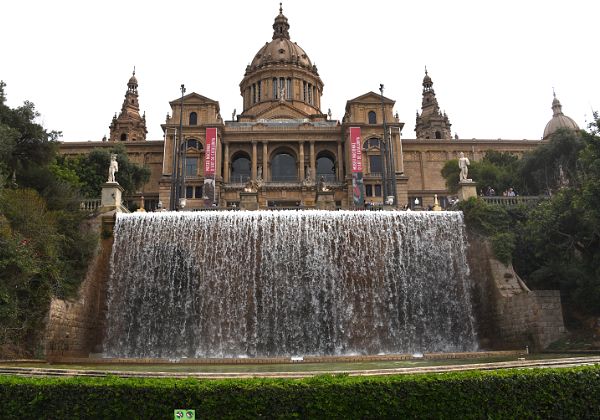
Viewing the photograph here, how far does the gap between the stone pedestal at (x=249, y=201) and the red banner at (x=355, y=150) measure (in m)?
19.4

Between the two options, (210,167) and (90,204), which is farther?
(210,167)

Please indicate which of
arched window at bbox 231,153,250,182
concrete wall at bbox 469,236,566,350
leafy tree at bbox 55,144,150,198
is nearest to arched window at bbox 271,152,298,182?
arched window at bbox 231,153,250,182

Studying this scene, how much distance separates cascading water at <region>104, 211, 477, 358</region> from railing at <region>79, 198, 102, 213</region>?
192 cm

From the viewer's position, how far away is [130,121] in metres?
67.8

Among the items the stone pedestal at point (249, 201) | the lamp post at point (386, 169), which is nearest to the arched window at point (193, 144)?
the lamp post at point (386, 169)

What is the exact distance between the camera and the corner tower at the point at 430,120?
2731 inches

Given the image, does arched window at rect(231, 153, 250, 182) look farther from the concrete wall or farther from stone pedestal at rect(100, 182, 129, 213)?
the concrete wall

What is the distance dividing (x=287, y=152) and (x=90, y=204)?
32.9m

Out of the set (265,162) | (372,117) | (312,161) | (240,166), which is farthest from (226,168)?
(372,117)

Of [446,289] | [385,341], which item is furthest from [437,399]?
[446,289]

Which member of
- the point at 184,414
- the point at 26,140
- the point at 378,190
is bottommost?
the point at 184,414

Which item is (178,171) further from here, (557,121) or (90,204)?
(557,121)

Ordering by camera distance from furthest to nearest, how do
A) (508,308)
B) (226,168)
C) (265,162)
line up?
1. (265,162)
2. (226,168)
3. (508,308)

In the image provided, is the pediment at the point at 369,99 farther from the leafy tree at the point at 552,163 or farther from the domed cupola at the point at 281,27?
the domed cupola at the point at 281,27
